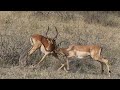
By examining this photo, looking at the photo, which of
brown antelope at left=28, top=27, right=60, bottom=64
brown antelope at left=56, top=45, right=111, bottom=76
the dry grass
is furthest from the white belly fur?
brown antelope at left=28, top=27, right=60, bottom=64

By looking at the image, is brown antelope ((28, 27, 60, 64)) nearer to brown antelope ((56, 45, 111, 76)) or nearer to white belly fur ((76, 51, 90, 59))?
brown antelope ((56, 45, 111, 76))

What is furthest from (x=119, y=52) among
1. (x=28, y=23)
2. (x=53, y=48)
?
(x=28, y=23)

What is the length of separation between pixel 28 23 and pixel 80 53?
14.8 feet

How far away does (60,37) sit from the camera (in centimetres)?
1434

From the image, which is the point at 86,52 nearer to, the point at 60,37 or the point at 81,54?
the point at 81,54

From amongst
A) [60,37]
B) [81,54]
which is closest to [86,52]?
[81,54]

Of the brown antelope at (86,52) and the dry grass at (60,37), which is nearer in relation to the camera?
the dry grass at (60,37)

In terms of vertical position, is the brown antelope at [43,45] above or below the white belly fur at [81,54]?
above

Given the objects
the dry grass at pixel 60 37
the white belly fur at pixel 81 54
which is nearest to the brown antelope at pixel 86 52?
the white belly fur at pixel 81 54

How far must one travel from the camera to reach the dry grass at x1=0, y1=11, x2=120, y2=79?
11.2 metres

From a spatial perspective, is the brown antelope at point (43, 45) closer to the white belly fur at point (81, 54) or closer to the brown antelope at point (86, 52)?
the brown antelope at point (86, 52)

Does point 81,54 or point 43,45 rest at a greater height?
point 43,45

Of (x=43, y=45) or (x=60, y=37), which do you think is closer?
(x=43, y=45)

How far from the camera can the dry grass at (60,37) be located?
1122 cm
